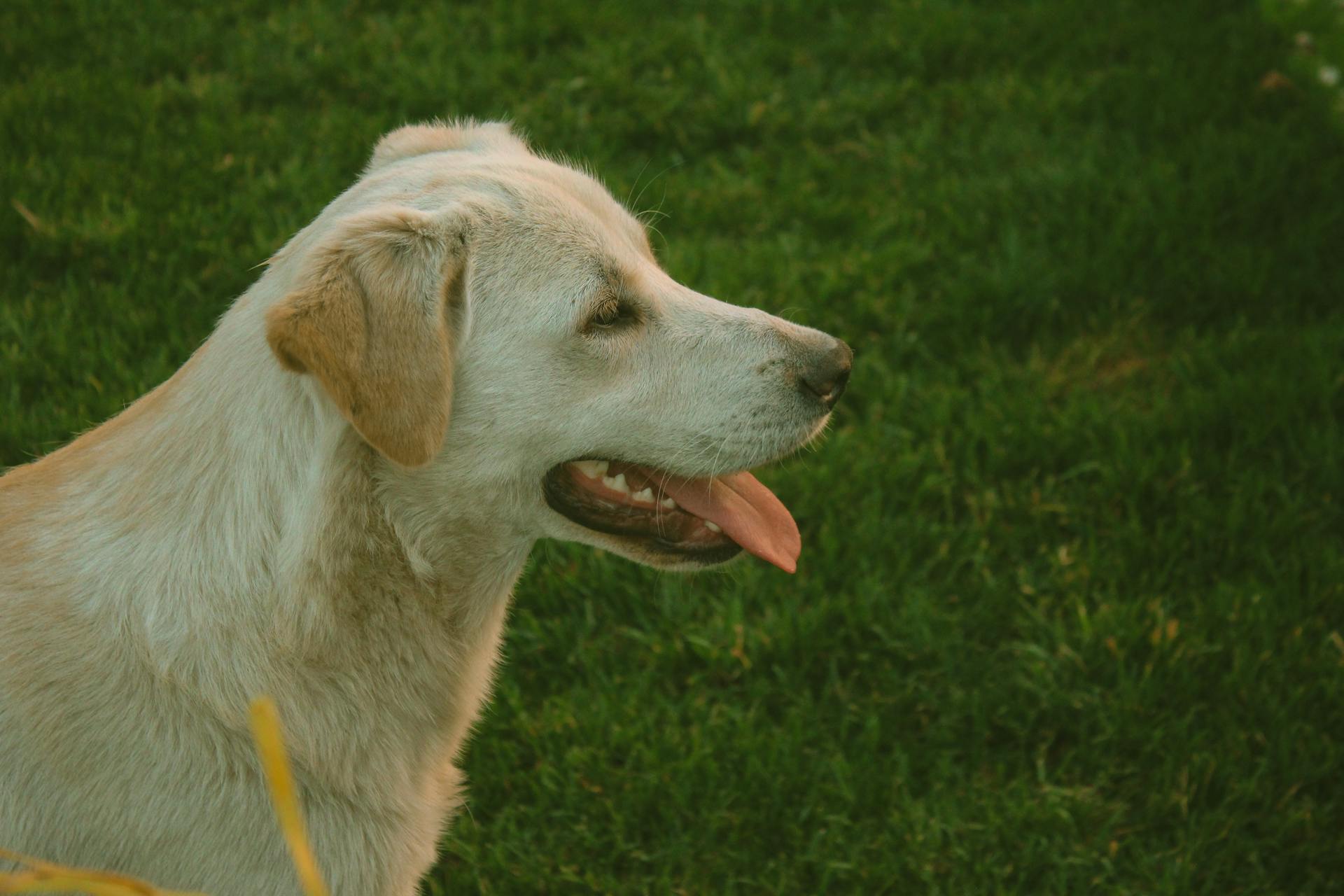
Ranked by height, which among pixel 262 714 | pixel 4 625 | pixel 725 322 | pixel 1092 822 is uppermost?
pixel 262 714

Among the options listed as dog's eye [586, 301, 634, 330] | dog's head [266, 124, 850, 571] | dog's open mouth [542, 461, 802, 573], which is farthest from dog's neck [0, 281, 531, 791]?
dog's eye [586, 301, 634, 330]

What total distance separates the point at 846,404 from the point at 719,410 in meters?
2.18

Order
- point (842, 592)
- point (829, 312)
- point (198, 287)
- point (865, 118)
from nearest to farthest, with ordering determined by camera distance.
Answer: point (842, 592), point (198, 287), point (829, 312), point (865, 118)

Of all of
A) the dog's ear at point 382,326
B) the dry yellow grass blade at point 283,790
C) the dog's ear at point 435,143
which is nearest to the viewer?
the dry yellow grass blade at point 283,790

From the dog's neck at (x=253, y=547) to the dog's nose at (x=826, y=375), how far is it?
84 centimetres

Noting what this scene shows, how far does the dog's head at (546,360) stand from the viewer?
2389 mm

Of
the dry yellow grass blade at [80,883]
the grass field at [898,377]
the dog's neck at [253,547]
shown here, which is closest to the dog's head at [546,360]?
the dog's neck at [253,547]

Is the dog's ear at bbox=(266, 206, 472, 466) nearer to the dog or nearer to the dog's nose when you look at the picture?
the dog

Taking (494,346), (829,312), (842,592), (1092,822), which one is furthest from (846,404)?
(494,346)

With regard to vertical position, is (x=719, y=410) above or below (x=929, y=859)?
above

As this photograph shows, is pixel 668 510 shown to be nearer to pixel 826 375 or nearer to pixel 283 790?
pixel 826 375

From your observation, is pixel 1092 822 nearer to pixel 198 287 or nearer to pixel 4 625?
Result: pixel 4 625

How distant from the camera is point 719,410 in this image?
2.80 meters

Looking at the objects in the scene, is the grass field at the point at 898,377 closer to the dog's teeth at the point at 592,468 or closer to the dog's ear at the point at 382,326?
the dog's teeth at the point at 592,468
